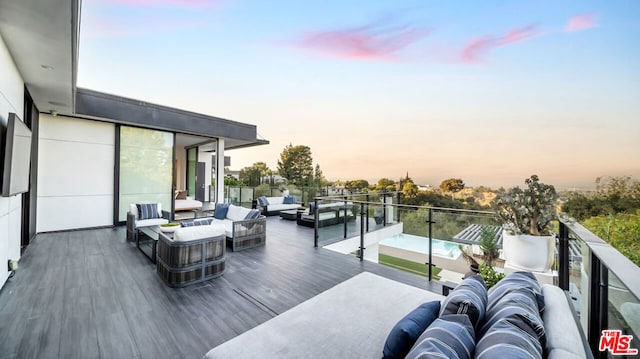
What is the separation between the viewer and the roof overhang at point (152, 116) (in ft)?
19.9

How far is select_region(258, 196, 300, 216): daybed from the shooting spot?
927cm

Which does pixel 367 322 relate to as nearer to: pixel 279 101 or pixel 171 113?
pixel 171 113

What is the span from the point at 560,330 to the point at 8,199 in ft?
18.4

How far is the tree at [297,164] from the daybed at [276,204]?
1757cm

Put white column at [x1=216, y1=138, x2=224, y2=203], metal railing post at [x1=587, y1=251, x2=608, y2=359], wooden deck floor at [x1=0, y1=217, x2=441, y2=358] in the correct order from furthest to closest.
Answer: white column at [x1=216, y1=138, x2=224, y2=203], wooden deck floor at [x1=0, y1=217, x2=441, y2=358], metal railing post at [x1=587, y1=251, x2=608, y2=359]

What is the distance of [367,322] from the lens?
5.33 ft

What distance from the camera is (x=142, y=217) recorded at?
5.58m

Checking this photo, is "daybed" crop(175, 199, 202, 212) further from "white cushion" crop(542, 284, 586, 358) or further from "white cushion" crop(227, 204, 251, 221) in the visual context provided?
"white cushion" crop(542, 284, 586, 358)

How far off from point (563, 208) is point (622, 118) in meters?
9.70

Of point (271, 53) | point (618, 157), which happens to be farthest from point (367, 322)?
point (618, 157)

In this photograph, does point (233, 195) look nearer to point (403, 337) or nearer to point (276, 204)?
point (276, 204)

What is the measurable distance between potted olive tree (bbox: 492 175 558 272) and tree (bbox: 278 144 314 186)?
25.3 metres

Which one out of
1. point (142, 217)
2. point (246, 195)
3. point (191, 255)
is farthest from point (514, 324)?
point (246, 195)

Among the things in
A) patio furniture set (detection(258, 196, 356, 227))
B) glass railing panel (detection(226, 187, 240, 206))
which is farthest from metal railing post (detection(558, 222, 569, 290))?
glass railing panel (detection(226, 187, 240, 206))
